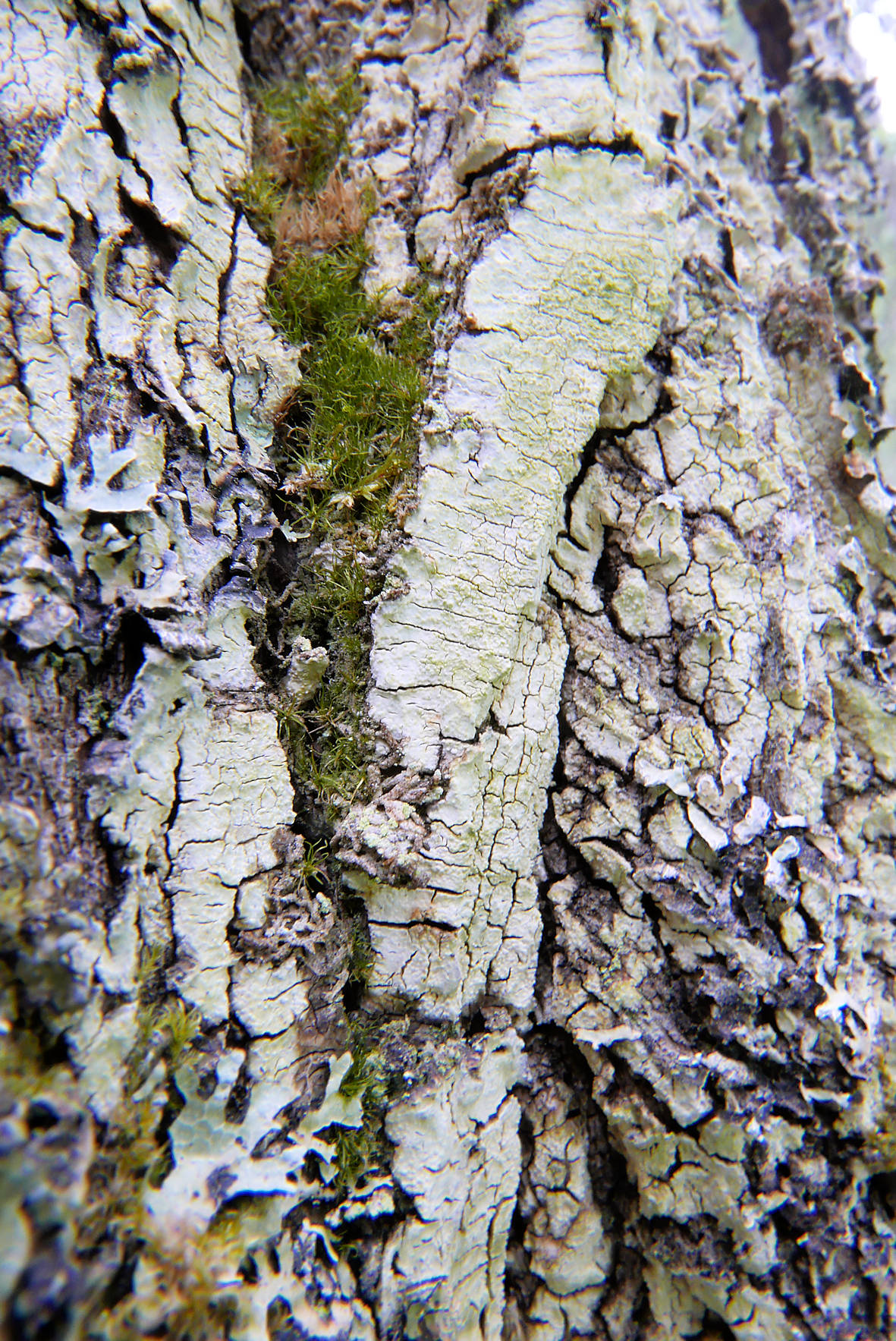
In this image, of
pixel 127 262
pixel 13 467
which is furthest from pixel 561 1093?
pixel 127 262

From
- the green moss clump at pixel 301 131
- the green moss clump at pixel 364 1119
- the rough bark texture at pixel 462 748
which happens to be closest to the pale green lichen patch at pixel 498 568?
the rough bark texture at pixel 462 748

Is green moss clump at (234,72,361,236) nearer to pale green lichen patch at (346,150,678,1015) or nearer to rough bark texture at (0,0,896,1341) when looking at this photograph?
rough bark texture at (0,0,896,1341)

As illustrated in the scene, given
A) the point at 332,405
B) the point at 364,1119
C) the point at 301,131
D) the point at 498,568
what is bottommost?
the point at 364,1119

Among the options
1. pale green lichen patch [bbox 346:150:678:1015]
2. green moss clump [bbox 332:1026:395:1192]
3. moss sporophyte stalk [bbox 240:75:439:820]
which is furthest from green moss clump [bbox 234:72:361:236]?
green moss clump [bbox 332:1026:395:1192]

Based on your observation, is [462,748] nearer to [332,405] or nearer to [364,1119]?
[364,1119]

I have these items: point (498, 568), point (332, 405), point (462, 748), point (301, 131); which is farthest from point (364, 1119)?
point (301, 131)

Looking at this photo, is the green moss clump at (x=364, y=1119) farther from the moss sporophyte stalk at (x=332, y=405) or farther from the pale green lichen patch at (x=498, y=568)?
the moss sporophyte stalk at (x=332, y=405)
